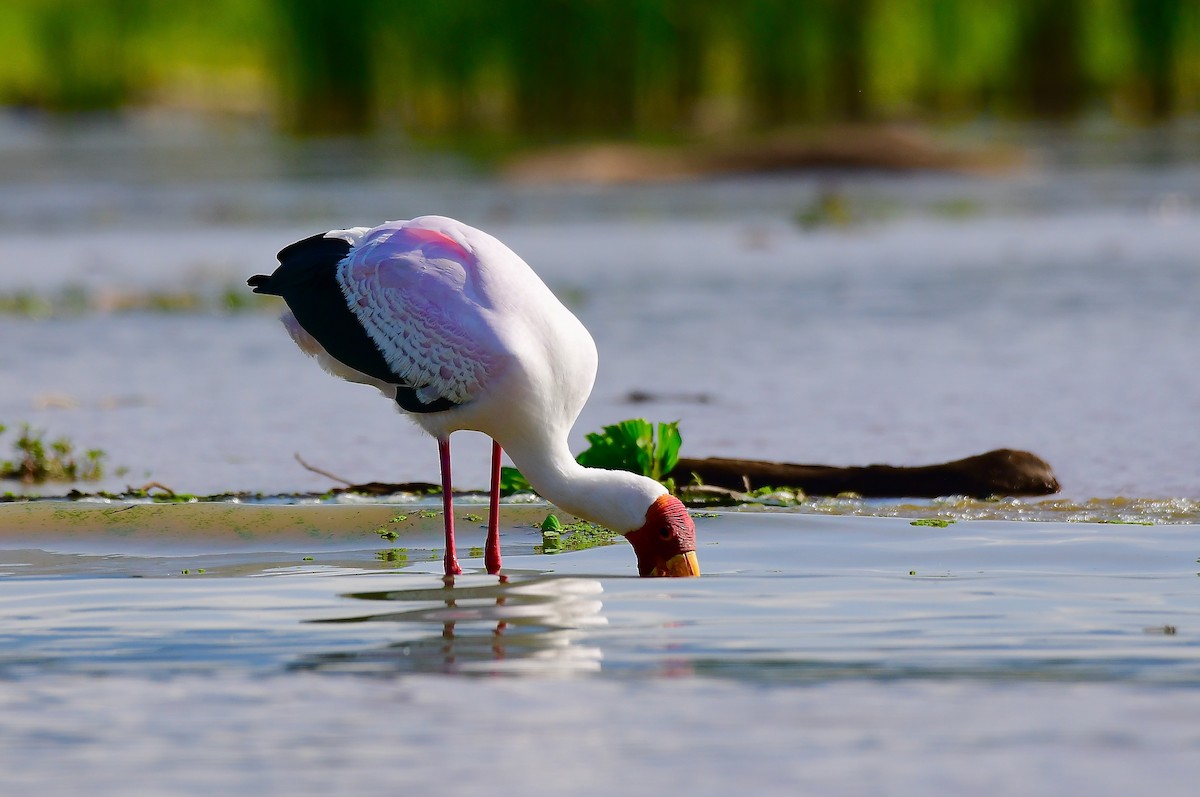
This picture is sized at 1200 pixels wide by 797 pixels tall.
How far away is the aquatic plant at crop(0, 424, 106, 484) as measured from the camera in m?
9.53

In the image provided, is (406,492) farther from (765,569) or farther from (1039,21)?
(1039,21)

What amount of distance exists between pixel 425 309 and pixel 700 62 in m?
47.4

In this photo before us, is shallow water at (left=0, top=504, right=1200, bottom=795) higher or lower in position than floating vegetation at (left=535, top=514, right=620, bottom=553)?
lower

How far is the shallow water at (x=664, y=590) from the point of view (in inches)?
186

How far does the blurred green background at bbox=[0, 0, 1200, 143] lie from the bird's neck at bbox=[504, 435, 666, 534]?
138ft

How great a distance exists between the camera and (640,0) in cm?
4884

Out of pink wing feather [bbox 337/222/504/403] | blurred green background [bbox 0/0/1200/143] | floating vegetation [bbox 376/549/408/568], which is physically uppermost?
blurred green background [bbox 0/0/1200/143]

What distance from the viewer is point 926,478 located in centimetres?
857

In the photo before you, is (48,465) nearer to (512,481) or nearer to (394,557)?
(512,481)

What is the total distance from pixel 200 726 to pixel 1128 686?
2229 mm

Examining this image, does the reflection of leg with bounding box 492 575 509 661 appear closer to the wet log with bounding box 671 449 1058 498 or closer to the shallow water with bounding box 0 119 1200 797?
the shallow water with bounding box 0 119 1200 797

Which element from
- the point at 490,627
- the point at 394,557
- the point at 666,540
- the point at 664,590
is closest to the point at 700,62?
the point at 394,557

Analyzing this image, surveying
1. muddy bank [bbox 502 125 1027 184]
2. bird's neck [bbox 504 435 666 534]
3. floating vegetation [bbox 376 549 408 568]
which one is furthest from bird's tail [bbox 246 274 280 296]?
muddy bank [bbox 502 125 1027 184]

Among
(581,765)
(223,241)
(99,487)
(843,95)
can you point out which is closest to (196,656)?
(581,765)
